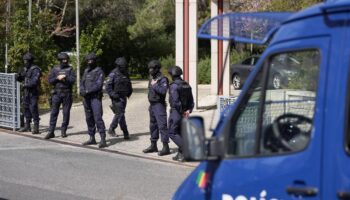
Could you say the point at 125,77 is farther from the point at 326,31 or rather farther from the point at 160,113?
the point at 326,31

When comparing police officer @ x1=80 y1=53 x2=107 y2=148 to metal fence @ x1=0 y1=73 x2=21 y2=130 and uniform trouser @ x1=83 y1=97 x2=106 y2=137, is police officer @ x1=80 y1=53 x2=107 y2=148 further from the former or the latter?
metal fence @ x1=0 y1=73 x2=21 y2=130

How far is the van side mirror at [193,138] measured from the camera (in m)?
3.42

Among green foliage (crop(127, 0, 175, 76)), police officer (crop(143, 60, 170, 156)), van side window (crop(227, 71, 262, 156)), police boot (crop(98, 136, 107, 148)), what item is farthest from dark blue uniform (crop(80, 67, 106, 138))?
green foliage (crop(127, 0, 175, 76))

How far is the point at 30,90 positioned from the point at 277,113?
10.5 metres

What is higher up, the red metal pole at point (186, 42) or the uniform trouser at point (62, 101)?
the red metal pole at point (186, 42)

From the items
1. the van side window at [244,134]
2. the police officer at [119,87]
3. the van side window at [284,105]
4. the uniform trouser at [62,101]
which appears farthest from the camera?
the uniform trouser at [62,101]

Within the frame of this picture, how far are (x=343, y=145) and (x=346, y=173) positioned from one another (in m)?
0.14

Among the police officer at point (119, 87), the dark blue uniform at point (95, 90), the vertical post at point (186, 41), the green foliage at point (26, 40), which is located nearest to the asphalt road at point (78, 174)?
the dark blue uniform at point (95, 90)

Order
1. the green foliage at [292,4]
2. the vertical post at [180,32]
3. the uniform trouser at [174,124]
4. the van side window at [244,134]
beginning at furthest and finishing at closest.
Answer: the vertical post at [180,32] < the green foliage at [292,4] < the uniform trouser at [174,124] < the van side window at [244,134]

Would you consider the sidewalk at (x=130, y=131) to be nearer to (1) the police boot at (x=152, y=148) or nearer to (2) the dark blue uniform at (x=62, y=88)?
(1) the police boot at (x=152, y=148)

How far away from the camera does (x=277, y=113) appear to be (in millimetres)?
3805

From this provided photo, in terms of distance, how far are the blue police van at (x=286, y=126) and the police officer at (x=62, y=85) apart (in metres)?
9.10

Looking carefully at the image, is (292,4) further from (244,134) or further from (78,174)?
(244,134)

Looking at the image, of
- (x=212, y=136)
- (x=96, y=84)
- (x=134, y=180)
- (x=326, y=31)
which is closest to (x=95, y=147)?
(x=96, y=84)
